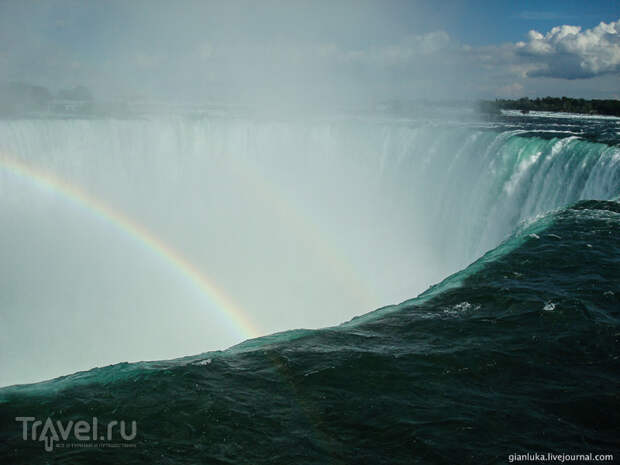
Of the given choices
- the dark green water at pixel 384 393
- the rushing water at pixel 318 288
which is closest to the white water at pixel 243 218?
the rushing water at pixel 318 288

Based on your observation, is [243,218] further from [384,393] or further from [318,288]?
[384,393]

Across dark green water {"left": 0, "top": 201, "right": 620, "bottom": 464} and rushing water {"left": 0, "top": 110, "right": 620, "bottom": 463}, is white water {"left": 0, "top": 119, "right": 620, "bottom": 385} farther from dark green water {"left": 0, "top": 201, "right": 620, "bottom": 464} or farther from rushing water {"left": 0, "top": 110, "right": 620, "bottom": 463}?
dark green water {"left": 0, "top": 201, "right": 620, "bottom": 464}

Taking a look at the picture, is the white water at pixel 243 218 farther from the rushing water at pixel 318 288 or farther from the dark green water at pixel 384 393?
the dark green water at pixel 384 393

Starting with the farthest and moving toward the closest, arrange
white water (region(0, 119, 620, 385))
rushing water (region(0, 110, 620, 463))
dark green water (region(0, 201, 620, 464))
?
white water (region(0, 119, 620, 385))
rushing water (region(0, 110, 620, 463))
dark green water (region(0, 201, 620, 464))

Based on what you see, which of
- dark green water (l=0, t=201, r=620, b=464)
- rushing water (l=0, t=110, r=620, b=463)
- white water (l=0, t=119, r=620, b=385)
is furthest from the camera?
white water (l=0, t=119, r=620, b=385)

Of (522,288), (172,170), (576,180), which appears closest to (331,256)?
(172,170)

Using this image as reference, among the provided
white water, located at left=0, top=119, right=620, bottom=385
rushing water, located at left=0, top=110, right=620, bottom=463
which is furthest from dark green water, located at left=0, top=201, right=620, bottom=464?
white water, located at left=0, top=119, right=620, bottom=385
